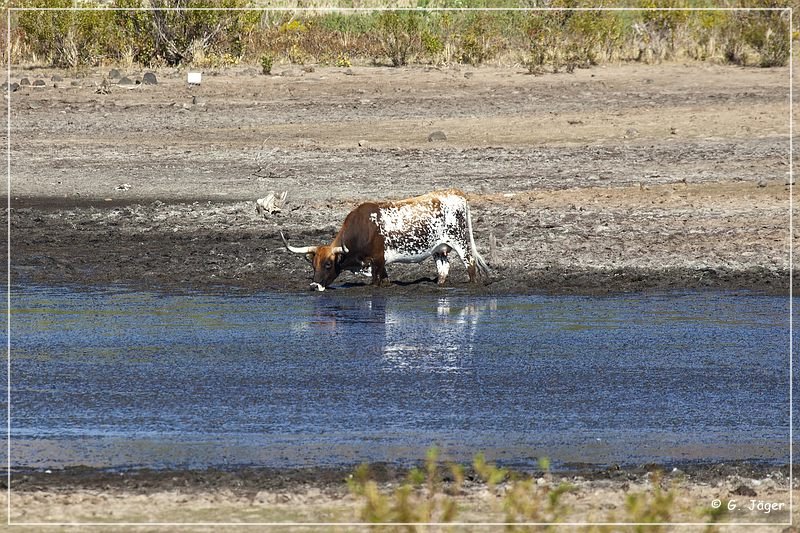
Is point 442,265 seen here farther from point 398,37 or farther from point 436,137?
point 398,37

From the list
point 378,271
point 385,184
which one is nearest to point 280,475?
point 378,271

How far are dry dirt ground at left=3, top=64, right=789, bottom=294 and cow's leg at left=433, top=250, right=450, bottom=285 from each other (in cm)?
16

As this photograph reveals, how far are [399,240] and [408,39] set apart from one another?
1436 cm

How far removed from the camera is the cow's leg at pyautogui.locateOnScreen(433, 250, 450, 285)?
14625mm

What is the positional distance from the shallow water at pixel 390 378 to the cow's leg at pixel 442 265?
581 mm

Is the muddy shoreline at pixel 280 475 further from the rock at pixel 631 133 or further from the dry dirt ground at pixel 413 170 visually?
the rock at pixel 631 133

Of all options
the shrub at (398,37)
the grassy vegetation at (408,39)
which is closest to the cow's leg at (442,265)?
the grassy vegetation at (408,39)

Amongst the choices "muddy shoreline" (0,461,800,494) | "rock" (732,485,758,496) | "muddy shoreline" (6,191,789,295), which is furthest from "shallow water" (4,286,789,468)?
"rock" (732,485,758,496)

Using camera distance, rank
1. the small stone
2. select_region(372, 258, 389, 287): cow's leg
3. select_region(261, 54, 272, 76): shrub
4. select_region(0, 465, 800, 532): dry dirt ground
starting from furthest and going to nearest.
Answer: select_region(261, 54, 272, 76): shrub
the small stone
select_region(372, 258, 389, 287): cow's leg
select_region(0, 465, 800, 532): dry dirt ground

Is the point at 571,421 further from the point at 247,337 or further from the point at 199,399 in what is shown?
the point at 247,337

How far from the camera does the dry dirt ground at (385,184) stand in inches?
307

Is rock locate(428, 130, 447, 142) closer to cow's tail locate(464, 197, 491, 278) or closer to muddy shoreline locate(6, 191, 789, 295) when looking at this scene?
muddy shoreline locate(6, 191, 789, 295)


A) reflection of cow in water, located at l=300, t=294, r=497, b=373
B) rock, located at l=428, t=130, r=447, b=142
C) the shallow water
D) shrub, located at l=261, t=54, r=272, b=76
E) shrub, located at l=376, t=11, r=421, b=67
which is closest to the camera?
the shallow water

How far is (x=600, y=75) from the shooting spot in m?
26.7
